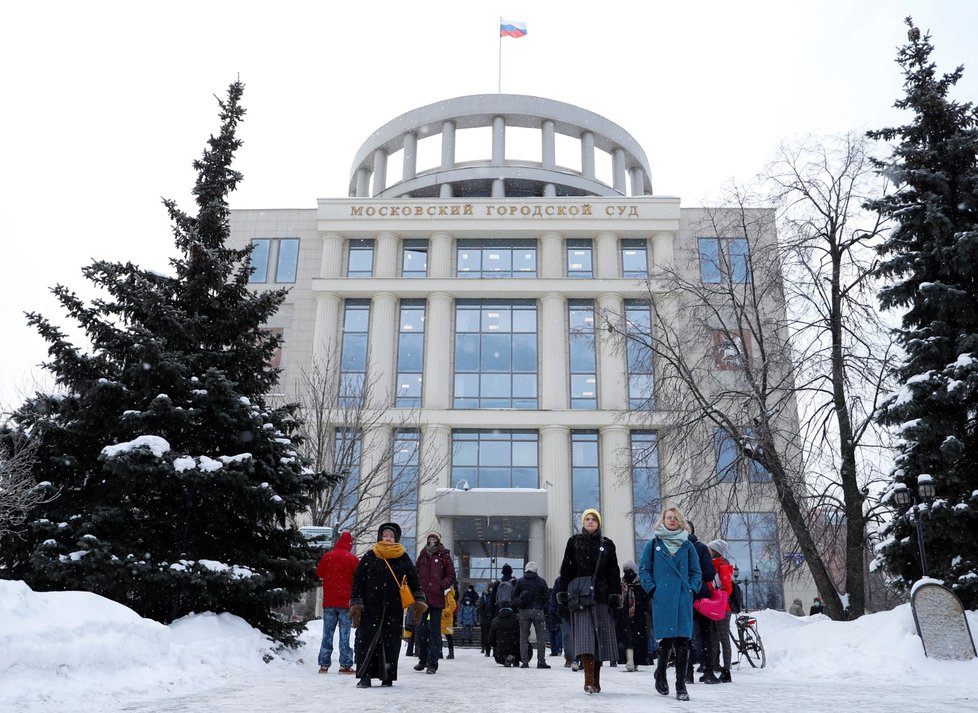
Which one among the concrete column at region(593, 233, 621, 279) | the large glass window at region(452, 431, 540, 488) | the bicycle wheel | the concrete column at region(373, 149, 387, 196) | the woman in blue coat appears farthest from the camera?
the concrete column at region(373, 149, 387, 196)

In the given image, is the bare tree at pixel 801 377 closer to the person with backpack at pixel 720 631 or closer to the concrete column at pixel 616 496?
the person with backpack at pixel 720 631

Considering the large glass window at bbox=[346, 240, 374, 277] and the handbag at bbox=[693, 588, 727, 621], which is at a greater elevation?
the large glass window at bbox=[346, 240, 374, 277]

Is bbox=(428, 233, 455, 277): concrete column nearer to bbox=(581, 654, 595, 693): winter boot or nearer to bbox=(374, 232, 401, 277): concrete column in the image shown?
Result: bbox=(374, 232, 401, 277): concrete column

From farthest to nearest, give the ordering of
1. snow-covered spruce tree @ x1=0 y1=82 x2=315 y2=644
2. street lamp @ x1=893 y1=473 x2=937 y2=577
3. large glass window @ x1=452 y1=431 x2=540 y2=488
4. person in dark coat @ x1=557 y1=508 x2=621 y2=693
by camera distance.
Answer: large glass window @ x1=452 y1=431 x2=540 y2=488, street lamp @ x1=893 y1=473 x2=937 y2=577, snow-covered spruce tree @ x1=0 y1=82 x2=315 y2=644, person in dark coat @ x1=557 y1=508 x2=621 y2=693

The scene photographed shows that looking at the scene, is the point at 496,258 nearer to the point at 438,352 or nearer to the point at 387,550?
the point at 438,352

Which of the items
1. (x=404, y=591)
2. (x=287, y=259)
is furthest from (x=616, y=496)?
(x=404, y=591)

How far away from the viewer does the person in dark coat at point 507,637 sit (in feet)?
45.6

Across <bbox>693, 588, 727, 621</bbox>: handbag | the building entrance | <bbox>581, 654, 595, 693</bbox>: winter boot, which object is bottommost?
<bbox>581, 654, 595, 693</bbox>: winter boot

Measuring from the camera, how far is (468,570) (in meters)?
36.6

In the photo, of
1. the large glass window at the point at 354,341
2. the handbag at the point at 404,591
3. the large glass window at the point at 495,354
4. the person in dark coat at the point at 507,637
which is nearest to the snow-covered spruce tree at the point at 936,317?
the person in dark coat at the point at 507,637

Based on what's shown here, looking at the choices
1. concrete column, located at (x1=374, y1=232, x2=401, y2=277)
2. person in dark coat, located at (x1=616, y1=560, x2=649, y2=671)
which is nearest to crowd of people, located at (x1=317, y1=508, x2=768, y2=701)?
person in dark coat, located at (x1=616, y1=560, x2=649, y2=671)

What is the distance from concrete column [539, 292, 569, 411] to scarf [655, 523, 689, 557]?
29785mm

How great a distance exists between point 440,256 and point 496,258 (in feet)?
9.50

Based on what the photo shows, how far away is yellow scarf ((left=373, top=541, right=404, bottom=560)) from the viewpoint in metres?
8.55
